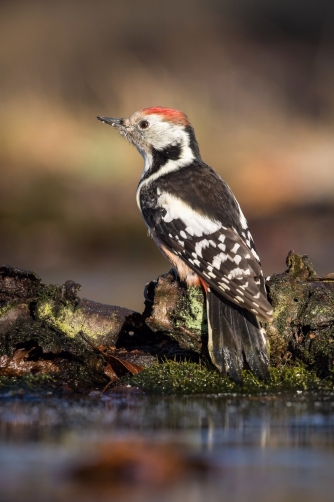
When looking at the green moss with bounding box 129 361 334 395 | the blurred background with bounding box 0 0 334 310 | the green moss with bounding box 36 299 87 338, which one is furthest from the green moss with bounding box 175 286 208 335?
the blurred background with bounding box 0 0 334 310

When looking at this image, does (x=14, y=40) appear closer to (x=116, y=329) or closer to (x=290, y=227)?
(x=290, y=227)

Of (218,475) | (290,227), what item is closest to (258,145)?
(290,227)

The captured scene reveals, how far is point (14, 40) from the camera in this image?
11922mm

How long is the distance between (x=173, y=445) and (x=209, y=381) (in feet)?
4.39

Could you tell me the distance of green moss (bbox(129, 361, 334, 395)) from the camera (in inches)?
180

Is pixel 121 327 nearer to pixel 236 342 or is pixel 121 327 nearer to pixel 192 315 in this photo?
pixel 192 315

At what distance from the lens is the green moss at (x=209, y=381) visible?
4.57m

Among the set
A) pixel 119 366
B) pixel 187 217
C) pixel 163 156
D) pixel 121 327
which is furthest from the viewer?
pixel 163 156

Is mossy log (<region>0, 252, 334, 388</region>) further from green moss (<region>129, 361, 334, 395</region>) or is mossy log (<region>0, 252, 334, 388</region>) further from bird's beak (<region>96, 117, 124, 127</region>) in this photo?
bird's beak (<region>96, 117, 124, 127</region>)

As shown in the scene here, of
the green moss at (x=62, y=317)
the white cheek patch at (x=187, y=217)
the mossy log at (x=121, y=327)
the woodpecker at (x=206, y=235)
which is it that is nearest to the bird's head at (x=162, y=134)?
the woodpecker at (x=206, y=235)

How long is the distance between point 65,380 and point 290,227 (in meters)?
6.42

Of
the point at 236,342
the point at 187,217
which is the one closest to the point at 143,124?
the point at 187,217

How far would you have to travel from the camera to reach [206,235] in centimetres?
543

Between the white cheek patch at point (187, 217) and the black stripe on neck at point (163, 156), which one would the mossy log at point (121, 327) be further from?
the black stripe on neck at point (163, 156)
